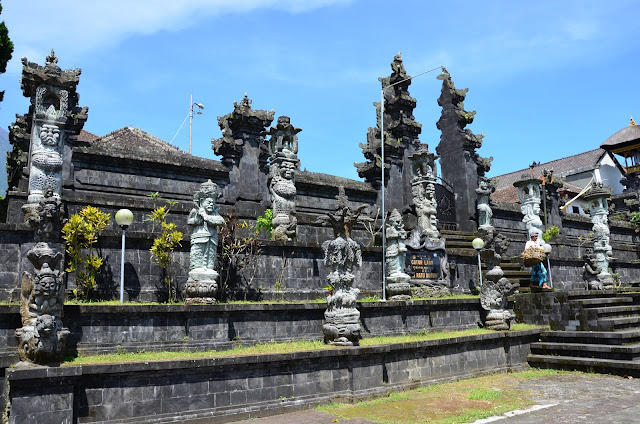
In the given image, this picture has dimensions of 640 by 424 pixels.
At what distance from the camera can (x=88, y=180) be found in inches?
596

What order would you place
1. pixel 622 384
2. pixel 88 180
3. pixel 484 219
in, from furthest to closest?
pixel 484 219 < pixel 88 180 < pixel 622 384

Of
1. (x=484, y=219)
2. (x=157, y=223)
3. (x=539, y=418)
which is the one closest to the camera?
(x=539, y=418)

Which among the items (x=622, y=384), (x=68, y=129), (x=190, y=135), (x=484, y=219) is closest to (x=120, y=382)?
(x=68, y=129)

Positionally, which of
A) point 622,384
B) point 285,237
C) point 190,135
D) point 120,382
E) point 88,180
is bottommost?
point 622,384

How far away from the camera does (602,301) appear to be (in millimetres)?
14734

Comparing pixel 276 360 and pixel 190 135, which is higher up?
pixel 190 135

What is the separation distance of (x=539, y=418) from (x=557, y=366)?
562 cm

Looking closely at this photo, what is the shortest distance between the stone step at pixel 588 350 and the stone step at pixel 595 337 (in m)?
0.21

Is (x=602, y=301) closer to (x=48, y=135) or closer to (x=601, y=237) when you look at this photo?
(x=601, y=237)

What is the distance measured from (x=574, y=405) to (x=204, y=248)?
26.8 feet

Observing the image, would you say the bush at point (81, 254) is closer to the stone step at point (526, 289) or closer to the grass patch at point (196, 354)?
the grass patch at point (196, 354)

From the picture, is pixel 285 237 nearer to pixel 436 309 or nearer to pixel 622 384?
pixel 436 309

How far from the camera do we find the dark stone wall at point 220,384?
7.05m

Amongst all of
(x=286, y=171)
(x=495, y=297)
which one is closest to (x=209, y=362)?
(x=286, y=171)
